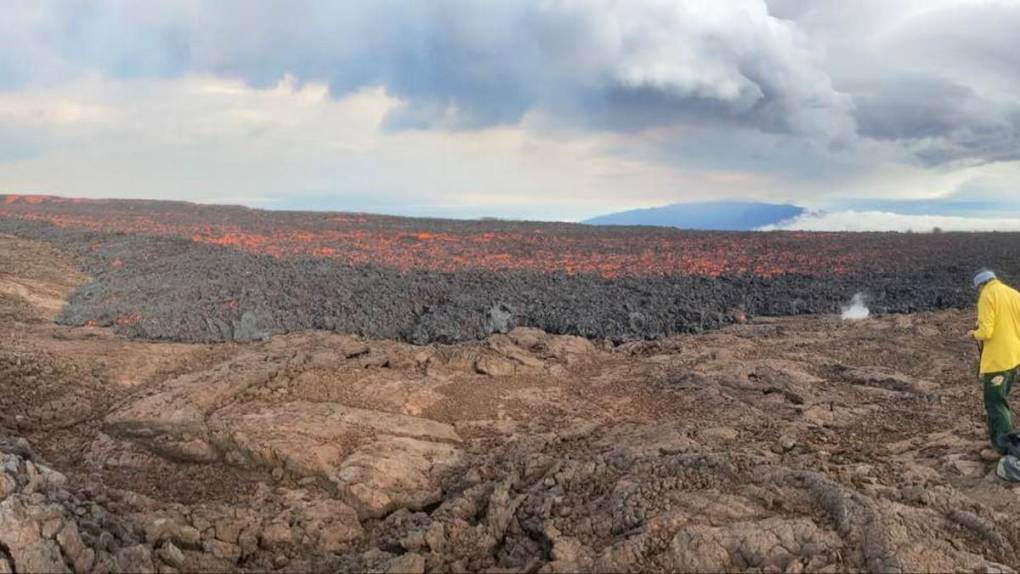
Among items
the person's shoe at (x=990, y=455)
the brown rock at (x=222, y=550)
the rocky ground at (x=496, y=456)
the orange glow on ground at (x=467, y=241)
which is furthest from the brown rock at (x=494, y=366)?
the orange glow on ground at (x=467, y=241)

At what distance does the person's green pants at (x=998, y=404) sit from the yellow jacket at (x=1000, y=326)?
87mm

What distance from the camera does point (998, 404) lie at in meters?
6.41

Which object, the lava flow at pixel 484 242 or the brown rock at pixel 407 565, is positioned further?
the lava flow at pixel 484 242

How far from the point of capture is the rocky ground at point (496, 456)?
5.03 meters

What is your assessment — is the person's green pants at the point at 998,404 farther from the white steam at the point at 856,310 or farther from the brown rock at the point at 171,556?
the white steam at the point at 856,310

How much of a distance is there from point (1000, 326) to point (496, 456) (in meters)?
5.29

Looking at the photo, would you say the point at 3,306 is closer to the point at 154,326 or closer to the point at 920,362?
the point at 154,326

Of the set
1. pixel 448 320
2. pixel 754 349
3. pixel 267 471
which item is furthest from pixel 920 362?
pixel 267 471

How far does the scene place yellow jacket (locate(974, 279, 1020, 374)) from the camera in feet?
21.0

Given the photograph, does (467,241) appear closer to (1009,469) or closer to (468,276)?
(468,276)

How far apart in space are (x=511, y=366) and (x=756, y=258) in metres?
16.6

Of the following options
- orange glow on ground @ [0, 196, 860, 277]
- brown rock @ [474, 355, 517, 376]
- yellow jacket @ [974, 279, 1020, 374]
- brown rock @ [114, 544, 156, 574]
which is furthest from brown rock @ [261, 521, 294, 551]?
orange glow on ground @ [0, 196, 860, 277]

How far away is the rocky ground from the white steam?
2095mm

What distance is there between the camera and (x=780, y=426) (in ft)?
26.8
